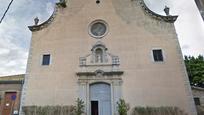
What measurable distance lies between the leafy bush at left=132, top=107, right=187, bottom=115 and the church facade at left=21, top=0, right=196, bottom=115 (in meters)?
0.29

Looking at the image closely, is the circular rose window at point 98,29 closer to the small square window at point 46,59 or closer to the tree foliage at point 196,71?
the small square window at point 46,59

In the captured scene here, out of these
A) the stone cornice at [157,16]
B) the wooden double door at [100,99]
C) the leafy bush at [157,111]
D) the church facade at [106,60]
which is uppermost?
the stone cornice at [157,16]

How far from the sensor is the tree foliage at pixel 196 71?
69.2 ft

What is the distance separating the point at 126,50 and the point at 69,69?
4.00 meters

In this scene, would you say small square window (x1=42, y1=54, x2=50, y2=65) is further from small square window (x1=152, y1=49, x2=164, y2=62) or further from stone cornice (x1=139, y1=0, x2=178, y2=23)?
stone cornice (x1=139, y1=0, x2=178, y2=23)

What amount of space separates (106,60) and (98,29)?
8.42 feet

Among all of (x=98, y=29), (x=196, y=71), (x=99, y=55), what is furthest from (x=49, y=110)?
(x=196, y=71)

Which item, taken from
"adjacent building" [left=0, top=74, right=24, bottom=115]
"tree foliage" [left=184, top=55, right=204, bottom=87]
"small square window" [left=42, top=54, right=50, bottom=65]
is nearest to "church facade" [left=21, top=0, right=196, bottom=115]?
"small square window" [left=42, top=54, right=50, bottom=65]

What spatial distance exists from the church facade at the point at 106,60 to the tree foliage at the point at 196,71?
39.3 ft

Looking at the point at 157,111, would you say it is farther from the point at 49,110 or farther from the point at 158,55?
the point at 49,110

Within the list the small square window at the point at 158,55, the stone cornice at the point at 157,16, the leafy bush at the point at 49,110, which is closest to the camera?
the leafy bush at the point at 49,110

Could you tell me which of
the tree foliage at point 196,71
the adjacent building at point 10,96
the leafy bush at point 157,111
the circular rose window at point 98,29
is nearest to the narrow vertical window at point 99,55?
the circular rose window at point 98,29

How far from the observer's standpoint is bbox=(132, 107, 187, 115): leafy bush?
10.1 m

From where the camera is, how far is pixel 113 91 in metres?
11.1
